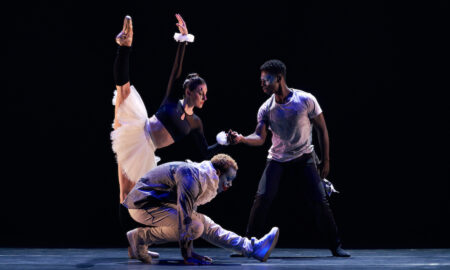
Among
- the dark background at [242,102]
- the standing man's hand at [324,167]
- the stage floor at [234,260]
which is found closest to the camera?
the stage floor at [234,260]

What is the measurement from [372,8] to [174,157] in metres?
2.16

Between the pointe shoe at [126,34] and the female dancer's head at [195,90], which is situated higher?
the pointe shoe at [126,34]

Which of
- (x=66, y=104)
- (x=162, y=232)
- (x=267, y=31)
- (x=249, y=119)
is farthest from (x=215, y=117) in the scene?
(x=162, y=232)

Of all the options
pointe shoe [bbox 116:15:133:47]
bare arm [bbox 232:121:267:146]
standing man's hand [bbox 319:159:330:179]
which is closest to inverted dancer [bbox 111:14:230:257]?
pointe shoe [bbox 116:15:133:47]

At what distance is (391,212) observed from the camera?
5.41 m

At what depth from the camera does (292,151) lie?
4.15 m

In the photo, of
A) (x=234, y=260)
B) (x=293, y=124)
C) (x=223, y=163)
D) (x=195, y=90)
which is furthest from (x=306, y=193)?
(x=195, y=90)

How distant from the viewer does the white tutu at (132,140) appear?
4.05 m

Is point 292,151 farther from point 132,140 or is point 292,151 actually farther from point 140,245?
point 140,245

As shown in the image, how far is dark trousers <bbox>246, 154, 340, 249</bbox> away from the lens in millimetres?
4102

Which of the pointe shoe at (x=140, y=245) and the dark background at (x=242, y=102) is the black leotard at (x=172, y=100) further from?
the dark background at (x=242, y=102)

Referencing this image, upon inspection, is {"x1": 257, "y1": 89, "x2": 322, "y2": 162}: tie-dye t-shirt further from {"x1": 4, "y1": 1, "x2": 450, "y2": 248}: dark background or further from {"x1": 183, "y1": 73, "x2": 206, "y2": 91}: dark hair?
{"x1": 4, "y1": 1, "x2": 450, "y2": 248}: dark background

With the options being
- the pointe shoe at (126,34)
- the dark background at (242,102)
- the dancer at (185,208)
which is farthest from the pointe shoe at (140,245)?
the dark background at (242,102)

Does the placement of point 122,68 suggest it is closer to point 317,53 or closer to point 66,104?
point 66,104
